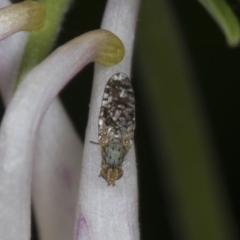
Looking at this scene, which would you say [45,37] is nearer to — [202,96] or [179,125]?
[179,125]

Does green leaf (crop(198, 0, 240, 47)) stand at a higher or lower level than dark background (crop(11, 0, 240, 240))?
lower

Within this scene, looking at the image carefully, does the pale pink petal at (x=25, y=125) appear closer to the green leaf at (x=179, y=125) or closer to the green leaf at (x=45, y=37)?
the green leaf at (x=45, y=37)

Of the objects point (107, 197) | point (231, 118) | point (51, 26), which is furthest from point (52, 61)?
point (231, 118)

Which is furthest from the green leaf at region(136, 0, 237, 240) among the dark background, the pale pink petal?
the pale pink petal

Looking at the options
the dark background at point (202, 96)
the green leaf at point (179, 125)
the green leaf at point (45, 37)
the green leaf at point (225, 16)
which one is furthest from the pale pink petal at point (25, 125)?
the dark background at point (202, 96)

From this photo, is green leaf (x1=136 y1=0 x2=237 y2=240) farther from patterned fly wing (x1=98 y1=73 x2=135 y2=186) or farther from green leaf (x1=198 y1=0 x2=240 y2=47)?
patterned fly wing (x1=98 y1=73 x2=135 y2=186)

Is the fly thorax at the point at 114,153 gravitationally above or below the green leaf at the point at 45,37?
below

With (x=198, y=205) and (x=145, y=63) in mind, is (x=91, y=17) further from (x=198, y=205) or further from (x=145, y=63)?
(x=198, y=205)
